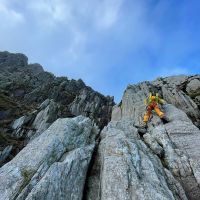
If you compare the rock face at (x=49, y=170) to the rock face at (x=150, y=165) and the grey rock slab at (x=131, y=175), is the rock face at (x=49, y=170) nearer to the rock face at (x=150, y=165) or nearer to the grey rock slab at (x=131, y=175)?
the rock face at (x=150, y=165)

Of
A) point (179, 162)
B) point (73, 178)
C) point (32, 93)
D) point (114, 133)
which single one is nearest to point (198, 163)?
point (179, 162)

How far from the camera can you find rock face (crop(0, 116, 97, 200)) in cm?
1443

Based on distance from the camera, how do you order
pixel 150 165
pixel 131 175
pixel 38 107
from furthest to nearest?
1. pixel 38 107
2. pixel 150 165
3. pixel 131 175

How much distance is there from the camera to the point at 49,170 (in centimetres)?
1614

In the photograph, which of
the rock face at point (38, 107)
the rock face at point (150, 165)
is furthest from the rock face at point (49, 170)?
the rock face at point (38, 107)

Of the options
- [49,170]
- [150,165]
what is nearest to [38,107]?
[49,170]

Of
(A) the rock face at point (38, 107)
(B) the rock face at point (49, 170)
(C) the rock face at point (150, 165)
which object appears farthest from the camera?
(A) the rock face at point (38, 107)

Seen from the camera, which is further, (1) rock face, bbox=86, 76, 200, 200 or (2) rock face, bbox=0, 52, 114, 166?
(2) rock face, bbox=0, 52, 114, 166

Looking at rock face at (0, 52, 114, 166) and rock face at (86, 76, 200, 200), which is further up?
rock face at (0, 52, 114, 166)

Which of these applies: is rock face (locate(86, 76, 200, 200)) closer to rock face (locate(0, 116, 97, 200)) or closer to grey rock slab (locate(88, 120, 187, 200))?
grey rock slab (locate(88, 120, 187, 200))

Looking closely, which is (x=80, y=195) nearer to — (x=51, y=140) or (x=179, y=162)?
(x=51, y=140)

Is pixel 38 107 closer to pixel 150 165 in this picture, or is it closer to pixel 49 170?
pixel 49 170

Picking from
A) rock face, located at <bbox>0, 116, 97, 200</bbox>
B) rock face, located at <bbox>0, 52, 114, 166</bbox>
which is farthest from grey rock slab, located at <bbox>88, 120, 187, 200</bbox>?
rock face, located at <bbox>0, 52, 114, 166</bbox>

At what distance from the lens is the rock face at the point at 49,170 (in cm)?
1443
